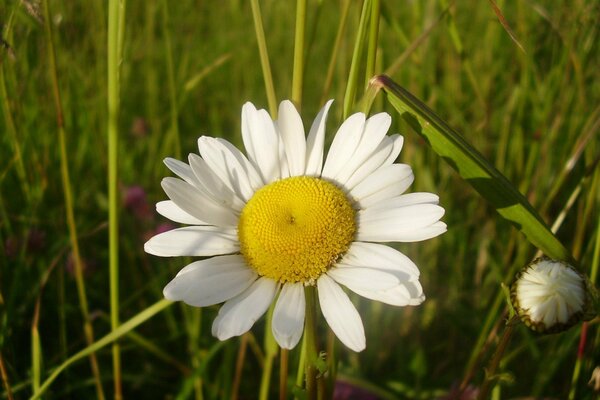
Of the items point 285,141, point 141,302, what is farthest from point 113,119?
point 141,302

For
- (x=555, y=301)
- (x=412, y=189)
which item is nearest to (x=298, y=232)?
(x=555, y=301)

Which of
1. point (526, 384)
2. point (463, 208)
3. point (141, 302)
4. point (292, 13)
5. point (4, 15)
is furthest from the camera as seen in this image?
point (292, 13)

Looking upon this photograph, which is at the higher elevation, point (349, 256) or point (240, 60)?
point (240, 60)

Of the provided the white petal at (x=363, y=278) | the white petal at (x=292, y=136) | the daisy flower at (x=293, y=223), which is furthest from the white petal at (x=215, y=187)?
the white petal at (x=363, y=278)

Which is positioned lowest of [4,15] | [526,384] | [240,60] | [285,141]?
[526,384]

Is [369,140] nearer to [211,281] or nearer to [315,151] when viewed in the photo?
[315,151]

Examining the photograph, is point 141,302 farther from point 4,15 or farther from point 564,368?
point 564,368

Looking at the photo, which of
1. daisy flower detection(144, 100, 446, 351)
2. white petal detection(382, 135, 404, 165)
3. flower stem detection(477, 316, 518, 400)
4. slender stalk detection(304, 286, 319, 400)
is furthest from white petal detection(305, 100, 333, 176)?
flower stem detection(477, 316, 518, 400)

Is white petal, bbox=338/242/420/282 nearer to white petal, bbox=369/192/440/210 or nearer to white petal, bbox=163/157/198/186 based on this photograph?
white petal, bbox=369/192/440/210
